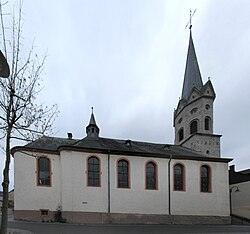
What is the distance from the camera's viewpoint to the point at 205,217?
97.9 ft

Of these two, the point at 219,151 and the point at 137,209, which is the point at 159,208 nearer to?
the point at 137,209

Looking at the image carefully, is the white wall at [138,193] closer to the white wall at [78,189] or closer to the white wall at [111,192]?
the white wall at [111,192]

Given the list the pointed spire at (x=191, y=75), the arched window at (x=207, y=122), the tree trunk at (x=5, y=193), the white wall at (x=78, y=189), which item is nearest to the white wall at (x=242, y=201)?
the arched window at (x=207, y=122)

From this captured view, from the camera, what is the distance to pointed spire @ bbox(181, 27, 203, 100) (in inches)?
1810

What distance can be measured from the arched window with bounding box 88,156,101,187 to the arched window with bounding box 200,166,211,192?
411 inches

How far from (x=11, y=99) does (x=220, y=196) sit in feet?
86.5

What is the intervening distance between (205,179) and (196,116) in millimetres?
12659

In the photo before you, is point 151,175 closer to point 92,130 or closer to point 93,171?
point 93,171

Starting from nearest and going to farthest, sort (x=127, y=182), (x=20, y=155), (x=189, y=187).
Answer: (x=20, y=155)
(x=127, y=182)
(x=189, y=187)

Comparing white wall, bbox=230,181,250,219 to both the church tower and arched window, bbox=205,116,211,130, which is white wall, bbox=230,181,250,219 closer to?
the church tower

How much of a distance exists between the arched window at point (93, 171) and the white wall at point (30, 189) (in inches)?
109

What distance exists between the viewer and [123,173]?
28312 millimetres

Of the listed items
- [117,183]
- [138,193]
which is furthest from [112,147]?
[138,193]

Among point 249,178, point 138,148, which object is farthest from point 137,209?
point 249,178
